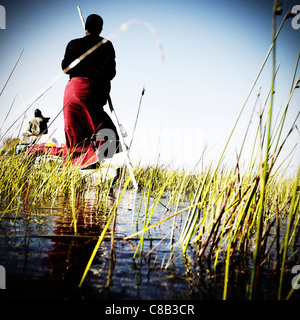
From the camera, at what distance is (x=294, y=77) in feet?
2.22

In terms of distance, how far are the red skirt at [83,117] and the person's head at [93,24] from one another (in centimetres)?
68

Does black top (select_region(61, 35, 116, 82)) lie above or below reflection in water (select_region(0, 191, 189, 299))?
above

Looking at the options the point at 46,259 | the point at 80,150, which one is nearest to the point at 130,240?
the point at 46,259

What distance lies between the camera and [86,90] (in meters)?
2.56

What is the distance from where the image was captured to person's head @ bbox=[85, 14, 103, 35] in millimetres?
2512

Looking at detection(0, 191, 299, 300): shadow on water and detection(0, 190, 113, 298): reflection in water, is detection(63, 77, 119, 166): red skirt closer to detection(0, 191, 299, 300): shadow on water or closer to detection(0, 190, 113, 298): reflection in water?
detection(0, 190, 113, 298): reflection in water

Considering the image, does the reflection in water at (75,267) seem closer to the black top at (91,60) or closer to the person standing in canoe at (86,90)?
the person standing in canoe at (86,90)

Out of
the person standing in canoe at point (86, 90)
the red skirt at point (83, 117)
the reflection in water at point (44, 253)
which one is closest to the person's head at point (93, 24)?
the person standing in canoe at point (86, 90)

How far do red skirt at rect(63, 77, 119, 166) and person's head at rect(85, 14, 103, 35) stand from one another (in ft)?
2.24

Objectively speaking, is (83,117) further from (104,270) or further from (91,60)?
(104,270)

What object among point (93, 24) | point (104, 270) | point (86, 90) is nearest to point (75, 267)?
point (104, 270)

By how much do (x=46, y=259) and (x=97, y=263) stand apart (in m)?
0.18

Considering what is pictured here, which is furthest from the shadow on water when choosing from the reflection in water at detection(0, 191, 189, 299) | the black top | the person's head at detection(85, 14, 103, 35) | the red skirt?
the person's head at detection(85, 14, 103, 35)
